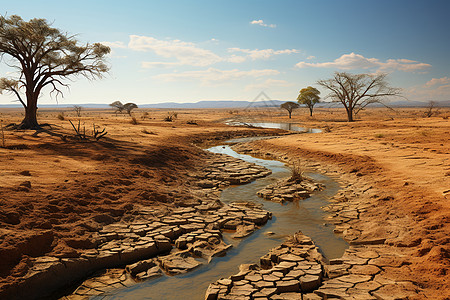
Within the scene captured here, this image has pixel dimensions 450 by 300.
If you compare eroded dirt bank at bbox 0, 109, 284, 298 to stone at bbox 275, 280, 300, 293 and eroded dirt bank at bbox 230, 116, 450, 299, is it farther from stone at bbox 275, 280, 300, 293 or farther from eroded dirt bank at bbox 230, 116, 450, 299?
eroded dirt bank at bbox 230, 116, 450, 299

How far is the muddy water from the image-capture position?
464cm

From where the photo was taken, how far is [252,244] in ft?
20.2

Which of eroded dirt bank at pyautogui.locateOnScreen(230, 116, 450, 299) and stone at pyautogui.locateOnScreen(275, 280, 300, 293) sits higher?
eroded dirt bank at pyautogui.locateOnScreen(230, 116, 450, 299)

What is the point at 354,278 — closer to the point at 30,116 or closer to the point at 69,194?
the point at 69,194

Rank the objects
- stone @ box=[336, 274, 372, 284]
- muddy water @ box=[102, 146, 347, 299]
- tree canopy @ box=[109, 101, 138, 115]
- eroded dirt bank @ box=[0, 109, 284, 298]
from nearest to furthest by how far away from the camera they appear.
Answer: stone @ box=[336, 274, 372, 284], muddy water @ box=[102, 146, 347, 299], eroded dirt bank @ box=[0, 109, 284, 298], tree canopy @ box=[109, 101, 138, 115]

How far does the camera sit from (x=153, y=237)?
610cm

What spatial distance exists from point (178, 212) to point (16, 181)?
3.93 metres

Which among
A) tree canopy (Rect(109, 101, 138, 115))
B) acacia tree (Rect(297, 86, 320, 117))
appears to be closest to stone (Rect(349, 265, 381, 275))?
tree canopy (Rect(109, 101, 138, 115))

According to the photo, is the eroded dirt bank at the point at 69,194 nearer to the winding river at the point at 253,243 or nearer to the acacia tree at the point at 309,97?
the winding river at the point at 253,243

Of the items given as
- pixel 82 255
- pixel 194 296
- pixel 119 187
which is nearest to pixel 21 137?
pixel 119 187

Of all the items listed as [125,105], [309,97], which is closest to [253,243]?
[125,105]

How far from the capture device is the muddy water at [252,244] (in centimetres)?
464

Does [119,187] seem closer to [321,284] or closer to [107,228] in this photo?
[107,228]

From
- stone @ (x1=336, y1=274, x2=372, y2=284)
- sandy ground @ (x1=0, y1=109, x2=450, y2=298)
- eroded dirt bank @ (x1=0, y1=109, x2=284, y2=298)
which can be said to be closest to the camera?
stone @ (x1=336, y1=274, x2=372, y2=284)
